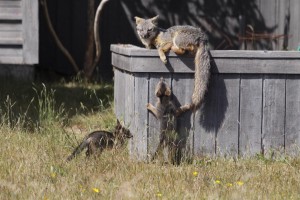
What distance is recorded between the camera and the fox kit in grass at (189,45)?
705 centimetres

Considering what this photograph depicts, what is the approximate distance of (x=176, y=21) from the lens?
1413cm

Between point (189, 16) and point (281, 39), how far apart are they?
1781 mm

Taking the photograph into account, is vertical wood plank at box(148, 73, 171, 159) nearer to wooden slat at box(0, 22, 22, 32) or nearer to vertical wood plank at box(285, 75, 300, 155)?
vertical wood plank at box(285, 75, 300, 155)

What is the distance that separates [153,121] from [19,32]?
5.17 m

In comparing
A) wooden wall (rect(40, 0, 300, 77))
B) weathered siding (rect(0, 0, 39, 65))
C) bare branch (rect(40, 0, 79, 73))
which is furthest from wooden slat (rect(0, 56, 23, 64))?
wooden wall (rect(40, 0, 300, 77))

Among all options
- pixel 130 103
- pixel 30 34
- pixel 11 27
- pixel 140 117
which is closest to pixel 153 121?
pixel 140 117

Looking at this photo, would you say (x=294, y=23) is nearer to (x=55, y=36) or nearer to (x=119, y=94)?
(x=55, y=36)

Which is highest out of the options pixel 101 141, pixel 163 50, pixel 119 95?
pixel 163 50

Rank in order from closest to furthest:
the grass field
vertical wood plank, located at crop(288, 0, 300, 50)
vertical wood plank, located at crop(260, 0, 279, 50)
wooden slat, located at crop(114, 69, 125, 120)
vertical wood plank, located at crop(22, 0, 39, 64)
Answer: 1. the grass field
2. wooden slat, located at crop(114, 69, 125, 120)
3. vertical wood plank, located at crop(22, 0, 39, 64)
4. vertical wood plank, located at crop(288, 0, 300, 50)
5. vertical wood plank, located at crop(260, 0, 279, 50)

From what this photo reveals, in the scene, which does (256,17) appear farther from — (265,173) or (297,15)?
(265,173)

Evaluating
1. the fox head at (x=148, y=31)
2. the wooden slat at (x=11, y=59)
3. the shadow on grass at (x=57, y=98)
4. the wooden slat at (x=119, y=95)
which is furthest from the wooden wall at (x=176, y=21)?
the fox head at (x=148, y=31)

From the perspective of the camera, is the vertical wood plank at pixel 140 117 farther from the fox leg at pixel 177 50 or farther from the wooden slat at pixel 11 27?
the wooden slat at pixel 11 27

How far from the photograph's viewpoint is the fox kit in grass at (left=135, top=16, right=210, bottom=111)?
7055 mm

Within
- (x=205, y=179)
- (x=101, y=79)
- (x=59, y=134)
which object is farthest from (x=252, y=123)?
(x=101, y=79)
